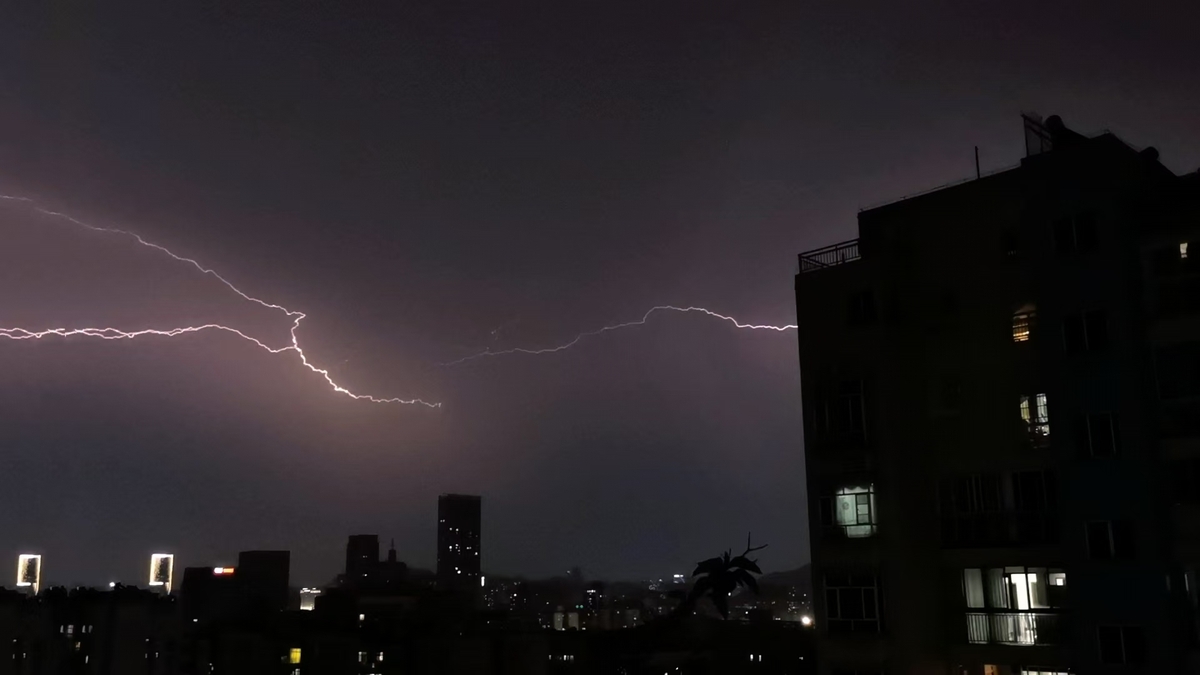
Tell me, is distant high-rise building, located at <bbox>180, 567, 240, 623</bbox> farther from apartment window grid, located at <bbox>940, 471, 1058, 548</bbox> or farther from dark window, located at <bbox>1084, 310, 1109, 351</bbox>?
dark window, located at <bbox>1084, 310, 1109, 351</bbox>

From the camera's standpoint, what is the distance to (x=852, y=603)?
2292 centimetres

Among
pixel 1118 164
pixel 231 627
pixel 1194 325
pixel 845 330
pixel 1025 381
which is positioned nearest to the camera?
pixel 1194 325

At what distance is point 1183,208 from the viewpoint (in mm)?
19391

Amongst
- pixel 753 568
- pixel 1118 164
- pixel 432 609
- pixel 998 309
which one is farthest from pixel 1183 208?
pixel 432 609

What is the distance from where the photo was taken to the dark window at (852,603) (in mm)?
22422

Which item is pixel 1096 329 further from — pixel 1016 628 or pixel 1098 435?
pixel 1016 628

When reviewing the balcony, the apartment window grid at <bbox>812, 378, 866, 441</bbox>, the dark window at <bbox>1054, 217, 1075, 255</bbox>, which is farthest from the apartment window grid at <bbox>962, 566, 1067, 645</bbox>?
the dark window at <bbox>1054, 217, 1075, 255</bbox>

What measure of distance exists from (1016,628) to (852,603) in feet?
11.7

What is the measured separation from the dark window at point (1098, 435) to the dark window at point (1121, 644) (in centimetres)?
341

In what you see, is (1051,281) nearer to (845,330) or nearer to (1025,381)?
(1025,381)

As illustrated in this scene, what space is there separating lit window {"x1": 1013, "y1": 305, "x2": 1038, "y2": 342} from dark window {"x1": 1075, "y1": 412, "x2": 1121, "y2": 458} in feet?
8.88

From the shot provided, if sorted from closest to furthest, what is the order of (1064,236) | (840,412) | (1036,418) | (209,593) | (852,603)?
1. (1064,236)
2. (1036,418)
3. (852,603)
4. (840,412)
5. (209,593)

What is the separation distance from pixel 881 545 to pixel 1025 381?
4.95 meters

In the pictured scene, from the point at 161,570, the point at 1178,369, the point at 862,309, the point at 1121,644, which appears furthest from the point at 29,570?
the point at 1178,369
